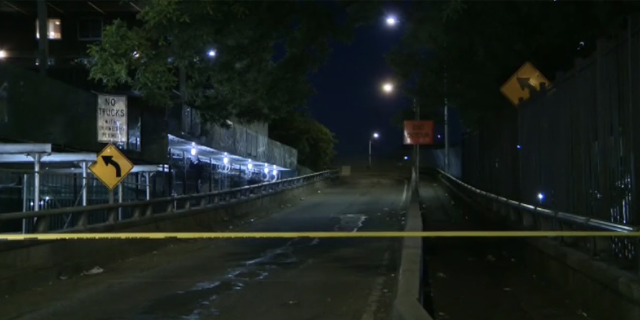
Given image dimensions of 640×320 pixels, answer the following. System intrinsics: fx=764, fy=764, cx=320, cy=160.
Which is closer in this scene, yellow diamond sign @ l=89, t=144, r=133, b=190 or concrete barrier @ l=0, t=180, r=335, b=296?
concrete barrier @ l=0, t=180, r=335, b=296

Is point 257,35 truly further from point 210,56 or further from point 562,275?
point 562,275

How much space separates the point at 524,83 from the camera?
51.1ft

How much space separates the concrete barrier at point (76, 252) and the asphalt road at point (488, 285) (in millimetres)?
6671

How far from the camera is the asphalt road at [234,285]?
10594 millimetres

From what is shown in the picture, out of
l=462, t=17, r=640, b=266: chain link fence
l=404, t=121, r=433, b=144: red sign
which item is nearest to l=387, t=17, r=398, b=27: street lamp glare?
l=462, t=17, r=640, b=266: chain link fence

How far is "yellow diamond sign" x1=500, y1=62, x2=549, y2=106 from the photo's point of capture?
50.3 feet

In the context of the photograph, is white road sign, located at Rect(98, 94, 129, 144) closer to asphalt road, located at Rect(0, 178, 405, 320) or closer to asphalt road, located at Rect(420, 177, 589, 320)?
asphalt road, located at Rect(0, 178, 405, 320)

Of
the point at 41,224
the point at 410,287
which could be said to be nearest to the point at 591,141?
the point at 410,287

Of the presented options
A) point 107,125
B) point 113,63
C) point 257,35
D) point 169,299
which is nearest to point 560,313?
point 169,299

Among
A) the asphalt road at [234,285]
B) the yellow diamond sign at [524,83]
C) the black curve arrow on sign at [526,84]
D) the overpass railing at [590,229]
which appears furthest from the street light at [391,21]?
the asphalt road at [234,285]

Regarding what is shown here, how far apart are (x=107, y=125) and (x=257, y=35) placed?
587 cm

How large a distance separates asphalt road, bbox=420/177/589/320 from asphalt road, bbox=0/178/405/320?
0.95m

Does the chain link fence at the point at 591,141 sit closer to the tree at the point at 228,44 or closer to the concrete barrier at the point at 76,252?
the tree at the point at 228,44

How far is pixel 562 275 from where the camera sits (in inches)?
447
